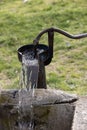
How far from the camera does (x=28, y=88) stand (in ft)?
13.1

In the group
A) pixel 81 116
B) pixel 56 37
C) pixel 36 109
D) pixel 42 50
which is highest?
pixel 42 50

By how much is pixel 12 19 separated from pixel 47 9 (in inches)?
33.1

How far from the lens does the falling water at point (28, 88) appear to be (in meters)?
3.77

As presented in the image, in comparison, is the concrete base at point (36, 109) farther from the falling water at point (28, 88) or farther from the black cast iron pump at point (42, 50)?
the black cast iron pump at point (42, 50)

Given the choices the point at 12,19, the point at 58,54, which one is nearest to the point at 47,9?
the point at 12,19

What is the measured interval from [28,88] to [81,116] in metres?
1.36

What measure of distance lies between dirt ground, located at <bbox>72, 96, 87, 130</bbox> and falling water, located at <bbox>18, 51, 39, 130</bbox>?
1.00 metres

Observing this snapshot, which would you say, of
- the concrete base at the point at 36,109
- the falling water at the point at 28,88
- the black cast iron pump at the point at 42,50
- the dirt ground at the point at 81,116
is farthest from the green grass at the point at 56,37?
the concrete base at the point at 36,109

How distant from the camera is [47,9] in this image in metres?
9.05

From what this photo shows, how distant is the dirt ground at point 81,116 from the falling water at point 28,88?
1000 millimetres

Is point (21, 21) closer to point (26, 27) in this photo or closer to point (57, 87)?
point (26, 27)

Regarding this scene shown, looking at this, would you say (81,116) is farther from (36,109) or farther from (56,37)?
(56,37)

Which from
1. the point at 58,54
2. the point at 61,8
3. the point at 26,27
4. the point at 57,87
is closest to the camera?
the point at 57,87

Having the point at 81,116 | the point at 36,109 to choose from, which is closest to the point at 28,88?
the point at 36,109
